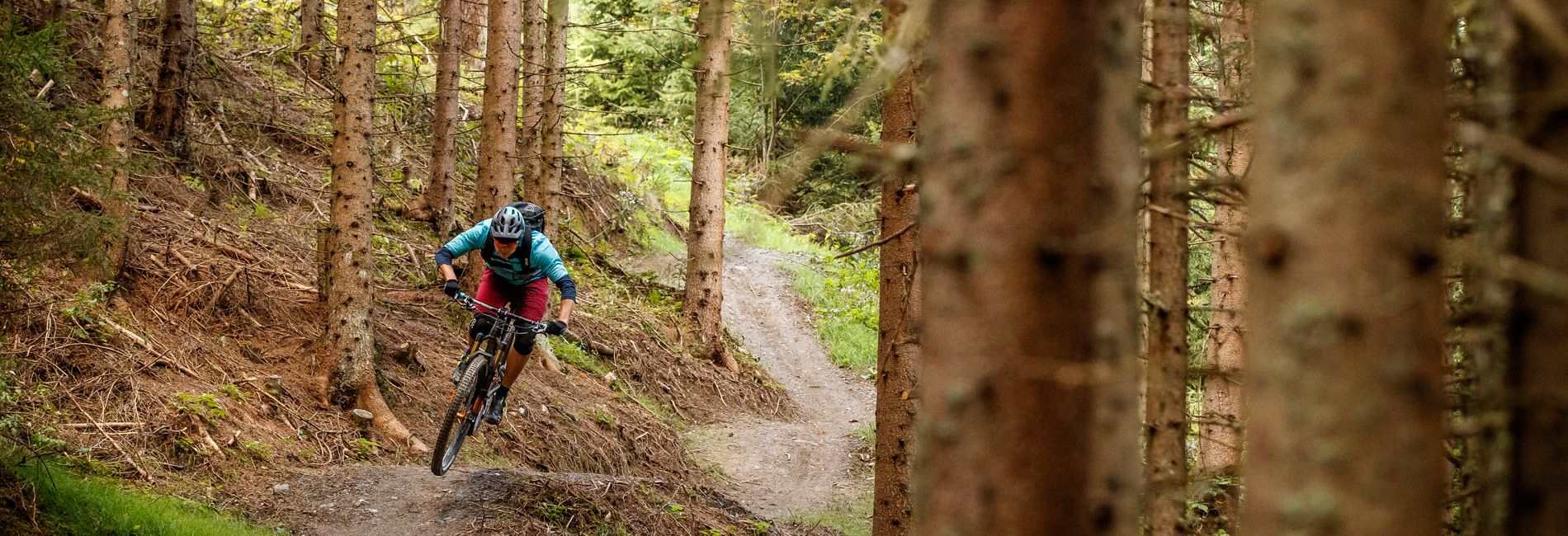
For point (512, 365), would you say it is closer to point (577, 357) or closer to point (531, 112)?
point (577, 357)

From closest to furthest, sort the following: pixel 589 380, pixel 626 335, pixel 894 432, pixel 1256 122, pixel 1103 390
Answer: pixel 1256 122 < pixel 1103 390 < pixel 894 432 < pixel 589 380 < pixel 626 335

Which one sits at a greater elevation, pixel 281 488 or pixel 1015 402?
pixel 1015 402

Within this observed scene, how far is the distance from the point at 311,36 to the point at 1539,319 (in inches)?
652

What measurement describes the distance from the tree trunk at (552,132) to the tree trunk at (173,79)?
157 inches

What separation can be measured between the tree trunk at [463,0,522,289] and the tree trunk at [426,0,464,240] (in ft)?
6.24

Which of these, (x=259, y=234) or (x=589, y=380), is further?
(x=589, y=380)

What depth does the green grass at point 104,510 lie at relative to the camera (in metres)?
5.24

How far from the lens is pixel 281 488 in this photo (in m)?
6.95

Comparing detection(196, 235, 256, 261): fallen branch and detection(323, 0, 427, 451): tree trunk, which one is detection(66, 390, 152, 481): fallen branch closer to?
detection(323, 0, 427, 451): tree trunk

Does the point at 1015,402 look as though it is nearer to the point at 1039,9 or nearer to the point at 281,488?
the point at 1039,9

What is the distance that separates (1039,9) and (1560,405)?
1.05m

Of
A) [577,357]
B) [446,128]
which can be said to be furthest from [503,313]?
[446,128]

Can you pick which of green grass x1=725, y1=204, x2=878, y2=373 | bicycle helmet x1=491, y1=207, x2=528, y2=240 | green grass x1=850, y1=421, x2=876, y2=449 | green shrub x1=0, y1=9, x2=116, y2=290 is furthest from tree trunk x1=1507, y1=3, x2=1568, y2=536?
green grass x1=725, y1=204, x2=878, y2=373

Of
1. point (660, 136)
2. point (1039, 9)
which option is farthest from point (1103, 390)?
point (660, 136)
